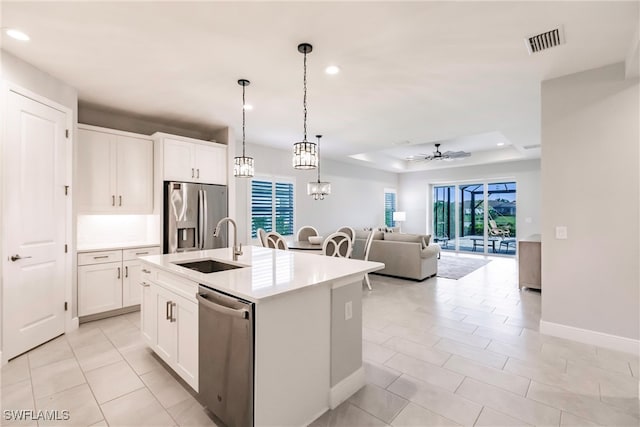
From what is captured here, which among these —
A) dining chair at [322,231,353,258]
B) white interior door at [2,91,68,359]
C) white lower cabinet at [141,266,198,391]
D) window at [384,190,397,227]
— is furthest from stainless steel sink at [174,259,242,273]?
window at [384,190,397,227]

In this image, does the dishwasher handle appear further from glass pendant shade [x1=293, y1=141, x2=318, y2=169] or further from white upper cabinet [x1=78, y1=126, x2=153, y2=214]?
white upper cabinet [x1=78, y1=126, x2=153, y2=214]

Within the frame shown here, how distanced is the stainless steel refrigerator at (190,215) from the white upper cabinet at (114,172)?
37 centimetres

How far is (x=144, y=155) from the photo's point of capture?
4.34m

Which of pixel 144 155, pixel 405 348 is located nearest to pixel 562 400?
pixel 405 348

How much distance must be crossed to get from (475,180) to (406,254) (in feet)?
16.9

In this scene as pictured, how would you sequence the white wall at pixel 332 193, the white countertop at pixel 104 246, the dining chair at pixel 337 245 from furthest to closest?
the white wall at pixel 332 193
the dining chair at pixel 337 245
the white countertop at pixel 104 246

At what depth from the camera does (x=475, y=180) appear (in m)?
9.39

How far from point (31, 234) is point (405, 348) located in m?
3.88

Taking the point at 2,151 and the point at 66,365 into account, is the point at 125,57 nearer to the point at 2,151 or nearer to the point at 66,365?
the point at 2,151

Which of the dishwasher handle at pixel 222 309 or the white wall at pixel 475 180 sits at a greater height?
the white wall at pixel 475 180

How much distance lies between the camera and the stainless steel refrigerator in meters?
4.34

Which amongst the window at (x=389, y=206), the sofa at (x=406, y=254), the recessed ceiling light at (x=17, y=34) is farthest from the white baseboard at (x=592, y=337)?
the window at (x=389, y=206)

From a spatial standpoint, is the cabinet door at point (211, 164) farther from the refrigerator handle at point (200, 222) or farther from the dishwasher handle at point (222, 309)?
the dishwasher handle at point (222, 309)

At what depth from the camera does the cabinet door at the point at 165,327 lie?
7.79 ft
